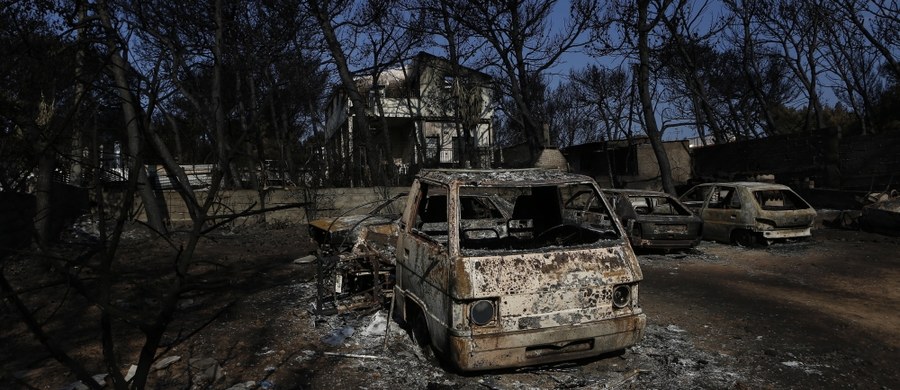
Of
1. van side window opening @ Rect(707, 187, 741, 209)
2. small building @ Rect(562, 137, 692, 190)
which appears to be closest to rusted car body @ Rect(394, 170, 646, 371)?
van side window opening @ Rect(707, 187, 741, 209)

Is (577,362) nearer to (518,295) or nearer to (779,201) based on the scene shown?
(518,295)

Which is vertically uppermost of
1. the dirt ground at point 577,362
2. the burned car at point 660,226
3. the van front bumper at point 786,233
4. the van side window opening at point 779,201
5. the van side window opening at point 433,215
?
the van side window opening at point 433,215

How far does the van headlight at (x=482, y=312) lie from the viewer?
171 inches

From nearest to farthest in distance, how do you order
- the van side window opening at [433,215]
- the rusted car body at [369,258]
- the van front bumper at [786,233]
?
the van side window opening at [433,215] → the rusted car body at [369,258] → the van front bumper at [786,233]

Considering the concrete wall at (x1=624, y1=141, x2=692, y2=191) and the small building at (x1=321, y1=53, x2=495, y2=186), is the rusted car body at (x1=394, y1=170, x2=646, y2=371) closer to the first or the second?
the small building at (x1=321, y1=53, x2=495, y2=186)

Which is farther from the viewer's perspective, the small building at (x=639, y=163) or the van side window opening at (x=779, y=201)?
the small building at (x=639, y=163)

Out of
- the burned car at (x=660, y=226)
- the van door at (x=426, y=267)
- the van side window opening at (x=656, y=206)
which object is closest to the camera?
the van door at (x=426, y=267)

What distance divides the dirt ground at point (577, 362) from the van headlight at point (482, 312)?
61 centimetres

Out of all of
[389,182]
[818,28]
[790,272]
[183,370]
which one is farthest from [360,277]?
[818,28]

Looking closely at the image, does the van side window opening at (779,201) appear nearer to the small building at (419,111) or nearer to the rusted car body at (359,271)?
the rusted car body at (359,271)

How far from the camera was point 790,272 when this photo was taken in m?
9.49

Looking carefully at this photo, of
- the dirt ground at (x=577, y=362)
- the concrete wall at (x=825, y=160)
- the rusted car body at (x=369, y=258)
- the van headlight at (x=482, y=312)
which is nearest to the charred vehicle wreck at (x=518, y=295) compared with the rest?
the van headlight at (x=482, y=312)

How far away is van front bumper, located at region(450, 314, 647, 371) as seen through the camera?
432cm

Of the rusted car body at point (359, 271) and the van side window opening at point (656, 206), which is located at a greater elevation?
the van side window opening at point (656, 206)
